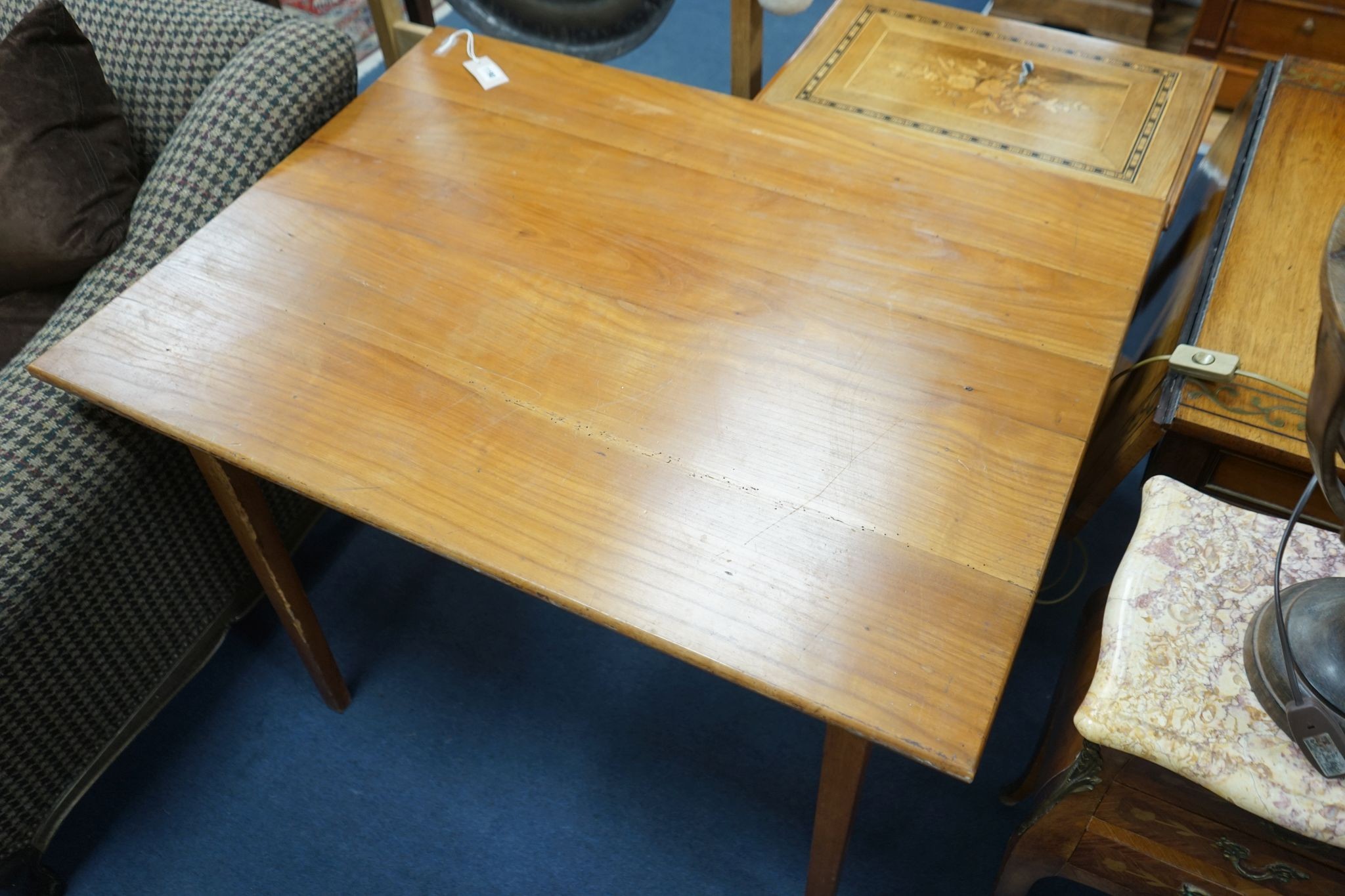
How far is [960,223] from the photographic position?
116 cm

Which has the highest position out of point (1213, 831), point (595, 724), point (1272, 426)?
point (1272, 426)

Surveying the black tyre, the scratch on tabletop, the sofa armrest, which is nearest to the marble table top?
the scratch on tabletop

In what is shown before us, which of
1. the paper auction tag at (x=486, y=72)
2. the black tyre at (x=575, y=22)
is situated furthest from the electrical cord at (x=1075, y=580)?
the paper auction tag at (x=486, y=72)

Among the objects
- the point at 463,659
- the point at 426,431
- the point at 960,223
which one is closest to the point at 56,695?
the point at 463,659

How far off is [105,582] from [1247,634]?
127 centimetres

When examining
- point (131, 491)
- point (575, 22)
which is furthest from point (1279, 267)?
point (131, 491)

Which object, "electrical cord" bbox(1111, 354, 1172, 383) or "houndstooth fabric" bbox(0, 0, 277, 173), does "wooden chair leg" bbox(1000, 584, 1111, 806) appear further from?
"houndstooth fabric" bbox(0, 0, 277, 173)

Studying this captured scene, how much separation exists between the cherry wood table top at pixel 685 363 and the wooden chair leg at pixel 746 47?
7.9 inches

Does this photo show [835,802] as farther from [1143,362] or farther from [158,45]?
[158,45]

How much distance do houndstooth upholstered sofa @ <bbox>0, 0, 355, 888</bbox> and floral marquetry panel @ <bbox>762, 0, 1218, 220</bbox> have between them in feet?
2.43

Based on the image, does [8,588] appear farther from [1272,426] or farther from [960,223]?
[1272,426]

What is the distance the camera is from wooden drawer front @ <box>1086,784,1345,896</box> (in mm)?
859

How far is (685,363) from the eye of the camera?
3.37ft

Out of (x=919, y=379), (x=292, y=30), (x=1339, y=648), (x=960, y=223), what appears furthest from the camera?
(x=292, y=30)
